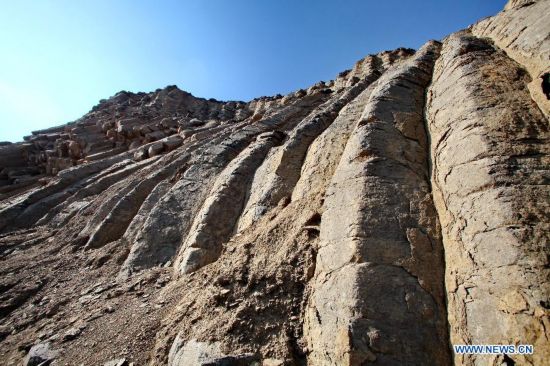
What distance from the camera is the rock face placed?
5.35 metres

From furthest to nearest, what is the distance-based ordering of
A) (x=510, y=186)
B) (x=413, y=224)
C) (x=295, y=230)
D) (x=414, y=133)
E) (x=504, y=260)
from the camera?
(x=414, y=133), (x=295, y=230), (x=413, y=224), (x=510, y=186), (x=504, y=260)

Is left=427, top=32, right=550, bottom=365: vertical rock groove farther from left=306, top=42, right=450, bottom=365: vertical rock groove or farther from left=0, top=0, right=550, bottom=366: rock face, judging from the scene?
left=306, top=42, right=450, bottom=365: vertical rock groove

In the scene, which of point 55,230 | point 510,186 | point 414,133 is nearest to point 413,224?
point 510,186

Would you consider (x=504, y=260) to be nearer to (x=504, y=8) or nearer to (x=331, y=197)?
(x=331, y=197)

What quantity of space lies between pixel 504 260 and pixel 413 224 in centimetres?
202

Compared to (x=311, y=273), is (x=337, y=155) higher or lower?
higher

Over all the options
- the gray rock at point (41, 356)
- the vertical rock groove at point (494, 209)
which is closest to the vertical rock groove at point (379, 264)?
the vertical rock groove at point (494, 209)

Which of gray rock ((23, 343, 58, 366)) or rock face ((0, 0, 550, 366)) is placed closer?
rock face ((0, 0, 550, 366))

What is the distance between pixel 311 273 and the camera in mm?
7160

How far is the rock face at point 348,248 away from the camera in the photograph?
211 inches

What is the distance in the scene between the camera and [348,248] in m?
6.69

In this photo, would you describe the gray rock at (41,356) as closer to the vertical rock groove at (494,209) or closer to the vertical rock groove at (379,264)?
the vertical rock groove at (379,264)

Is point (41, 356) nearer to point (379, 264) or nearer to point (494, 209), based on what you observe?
point (379, 264)

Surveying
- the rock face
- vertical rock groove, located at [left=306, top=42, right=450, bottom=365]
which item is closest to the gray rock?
the rock face
